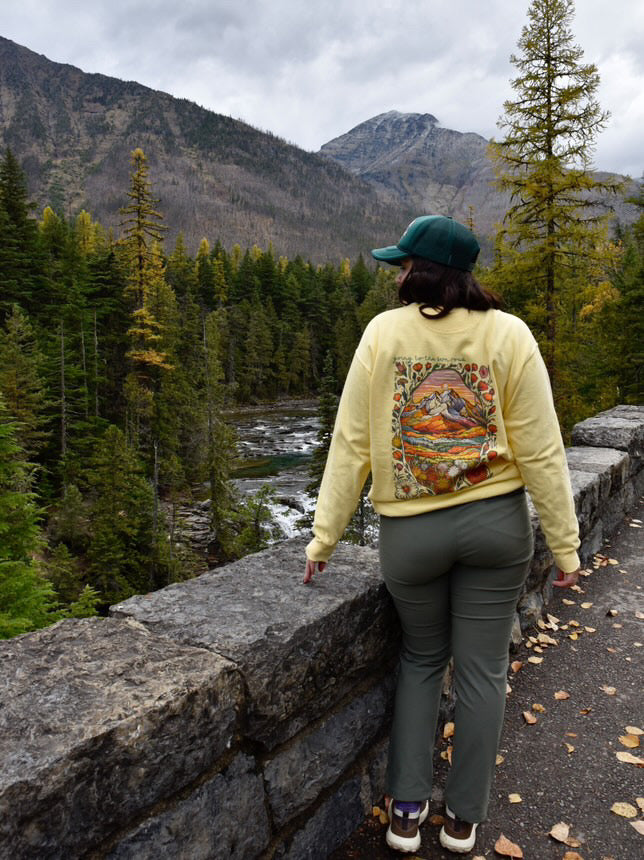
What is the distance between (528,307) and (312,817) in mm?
16638

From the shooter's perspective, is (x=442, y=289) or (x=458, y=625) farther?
(x=458, y=625)

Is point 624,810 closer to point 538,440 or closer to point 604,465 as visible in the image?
point 538,440

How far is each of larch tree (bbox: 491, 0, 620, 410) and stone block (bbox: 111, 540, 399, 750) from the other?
1564cm

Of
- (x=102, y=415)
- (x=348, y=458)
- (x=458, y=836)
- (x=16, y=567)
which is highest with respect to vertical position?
(x=348, y=458)

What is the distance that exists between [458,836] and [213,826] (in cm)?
106

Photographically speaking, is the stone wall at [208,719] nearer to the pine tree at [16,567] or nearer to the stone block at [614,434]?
the stone block at [614,434]

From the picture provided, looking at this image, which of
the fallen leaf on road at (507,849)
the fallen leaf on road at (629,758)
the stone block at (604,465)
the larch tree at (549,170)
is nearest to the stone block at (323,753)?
the fallen leaf on road at (507,849)

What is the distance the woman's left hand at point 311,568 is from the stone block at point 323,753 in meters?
0.47

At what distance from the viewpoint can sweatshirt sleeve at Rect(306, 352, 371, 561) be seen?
205 cm

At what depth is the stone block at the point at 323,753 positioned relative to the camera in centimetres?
188

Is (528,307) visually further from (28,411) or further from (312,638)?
(28,411)

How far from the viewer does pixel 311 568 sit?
2281 millimetres

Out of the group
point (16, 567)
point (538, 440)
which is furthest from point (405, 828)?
point (16, 567)

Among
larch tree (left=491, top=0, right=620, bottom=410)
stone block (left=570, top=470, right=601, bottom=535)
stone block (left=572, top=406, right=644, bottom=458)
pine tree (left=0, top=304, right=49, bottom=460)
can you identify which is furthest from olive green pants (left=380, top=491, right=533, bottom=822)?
pine tree (left=0, top=304, right=49, bottom=460)
